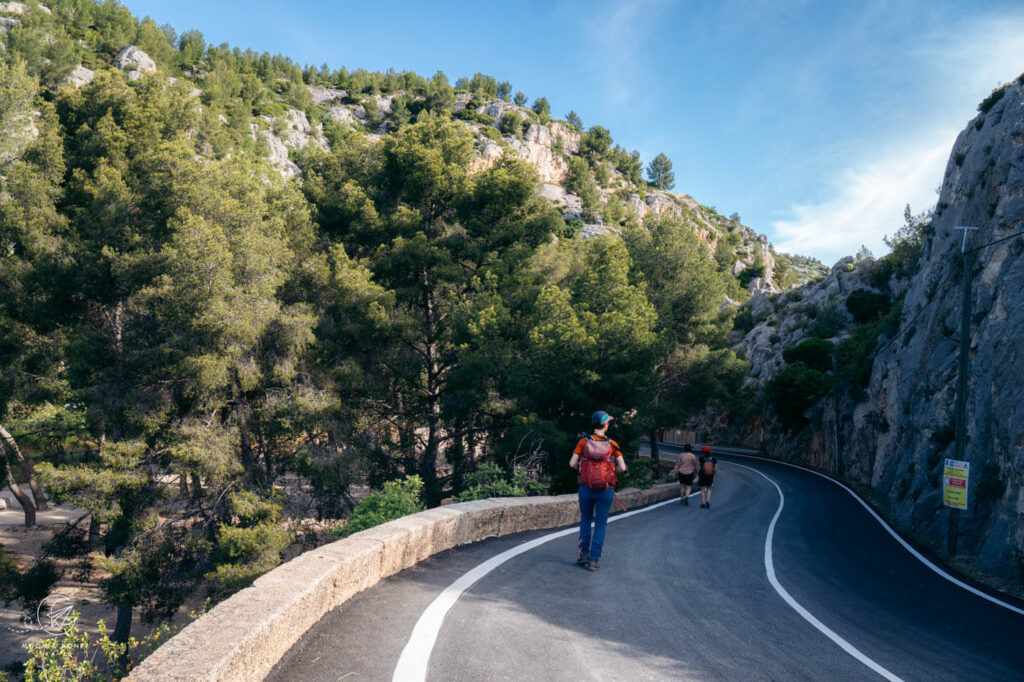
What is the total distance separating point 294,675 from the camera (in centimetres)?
332

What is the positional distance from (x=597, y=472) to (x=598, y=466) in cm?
7

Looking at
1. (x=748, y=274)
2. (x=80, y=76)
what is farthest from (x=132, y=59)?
(x=748, y=274)

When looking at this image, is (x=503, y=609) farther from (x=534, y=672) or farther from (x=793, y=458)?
(x=793, y=458)

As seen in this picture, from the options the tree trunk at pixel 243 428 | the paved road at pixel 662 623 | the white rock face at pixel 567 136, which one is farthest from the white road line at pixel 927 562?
the white rock face at pixel 567 136

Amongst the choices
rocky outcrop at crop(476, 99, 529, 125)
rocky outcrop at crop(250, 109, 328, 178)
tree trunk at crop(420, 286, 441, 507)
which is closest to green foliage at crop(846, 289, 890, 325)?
tree trunk at crop(420, 286, 441, 507)

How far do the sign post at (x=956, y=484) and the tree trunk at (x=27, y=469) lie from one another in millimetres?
31541

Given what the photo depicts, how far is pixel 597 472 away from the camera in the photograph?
633 cm

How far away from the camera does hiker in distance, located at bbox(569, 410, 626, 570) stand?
6324 millimetres

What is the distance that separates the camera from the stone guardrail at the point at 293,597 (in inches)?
113

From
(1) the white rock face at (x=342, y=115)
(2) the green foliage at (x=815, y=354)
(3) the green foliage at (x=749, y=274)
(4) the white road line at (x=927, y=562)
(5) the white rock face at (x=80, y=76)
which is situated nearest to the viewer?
(4) the white road line at (x=927, y=562)

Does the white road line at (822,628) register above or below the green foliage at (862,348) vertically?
below

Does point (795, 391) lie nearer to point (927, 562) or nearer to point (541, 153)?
point (927, 562)

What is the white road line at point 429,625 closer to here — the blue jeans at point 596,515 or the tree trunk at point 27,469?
the blue jeans at point 596,515

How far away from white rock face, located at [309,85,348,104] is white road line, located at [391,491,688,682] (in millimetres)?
174131
